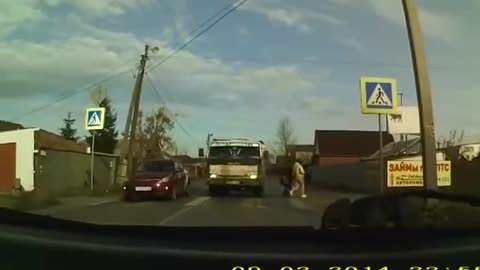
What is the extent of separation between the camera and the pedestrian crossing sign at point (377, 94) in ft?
6.08

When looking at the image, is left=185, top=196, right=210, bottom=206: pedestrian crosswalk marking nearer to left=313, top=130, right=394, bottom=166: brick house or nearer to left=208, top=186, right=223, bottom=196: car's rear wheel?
left=208, top=186, right=223, bottom=196: car's rear wheel

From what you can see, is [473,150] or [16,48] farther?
[473,150]

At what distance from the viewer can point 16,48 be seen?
63.4 inches

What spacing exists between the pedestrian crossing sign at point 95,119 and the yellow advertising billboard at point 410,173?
41.6 inches

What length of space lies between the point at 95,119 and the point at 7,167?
12.3 inches

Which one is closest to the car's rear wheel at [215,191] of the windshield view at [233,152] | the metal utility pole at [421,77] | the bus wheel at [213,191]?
the bus wheel at [213,191]

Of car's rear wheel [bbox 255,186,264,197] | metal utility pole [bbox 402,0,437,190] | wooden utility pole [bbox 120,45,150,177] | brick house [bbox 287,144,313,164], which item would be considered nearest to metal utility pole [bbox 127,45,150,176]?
wooden utility pole [bbox 120,45,150,177]

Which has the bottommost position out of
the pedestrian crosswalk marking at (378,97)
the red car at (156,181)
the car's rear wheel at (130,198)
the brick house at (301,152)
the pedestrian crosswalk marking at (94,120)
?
the car's rear wheel at (130,198)

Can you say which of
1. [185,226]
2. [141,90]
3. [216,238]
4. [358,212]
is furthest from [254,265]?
[141,90]

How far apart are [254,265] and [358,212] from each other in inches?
17.6

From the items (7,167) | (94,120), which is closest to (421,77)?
(94,120)

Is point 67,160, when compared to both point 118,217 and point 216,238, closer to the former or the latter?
point 118,217

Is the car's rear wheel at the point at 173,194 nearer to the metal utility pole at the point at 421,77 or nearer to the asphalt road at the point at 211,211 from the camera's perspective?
the asphalt road at the point at 211,211

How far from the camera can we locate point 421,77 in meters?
1.96
